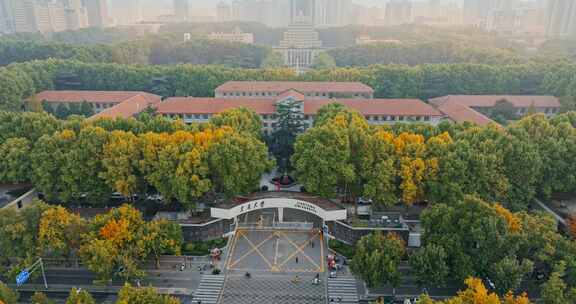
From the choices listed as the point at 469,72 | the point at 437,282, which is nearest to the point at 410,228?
the point at 437,282

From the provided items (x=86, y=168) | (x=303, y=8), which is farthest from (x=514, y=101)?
(x=303, y=8)

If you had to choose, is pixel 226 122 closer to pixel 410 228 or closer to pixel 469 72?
pixel 410 228

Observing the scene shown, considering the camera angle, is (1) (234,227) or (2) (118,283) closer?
(2) (118,283)

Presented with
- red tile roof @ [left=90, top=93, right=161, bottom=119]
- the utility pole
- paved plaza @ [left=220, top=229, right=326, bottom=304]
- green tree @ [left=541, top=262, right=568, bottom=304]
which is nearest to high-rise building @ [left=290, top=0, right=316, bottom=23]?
red tile roof @ [left=90, top=93, right=161, bottom=119]

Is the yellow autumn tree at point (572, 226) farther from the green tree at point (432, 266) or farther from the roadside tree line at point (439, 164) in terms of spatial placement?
the green tree at point (432, 266)

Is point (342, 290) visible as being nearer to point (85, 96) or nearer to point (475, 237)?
point (475, 237)

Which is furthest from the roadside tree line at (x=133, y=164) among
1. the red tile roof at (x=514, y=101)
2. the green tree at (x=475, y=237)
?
the red tile roof at (x=514, y=101)
